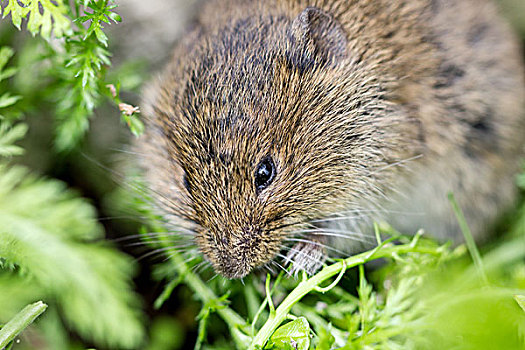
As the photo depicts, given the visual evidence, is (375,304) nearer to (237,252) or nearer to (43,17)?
(237,252)

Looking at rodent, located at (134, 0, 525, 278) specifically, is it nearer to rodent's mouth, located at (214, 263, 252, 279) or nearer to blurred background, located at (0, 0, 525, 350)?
rodent's mouth, located at (214, 263, 252, 279)

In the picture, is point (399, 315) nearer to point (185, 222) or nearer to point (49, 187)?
point (185, 222)

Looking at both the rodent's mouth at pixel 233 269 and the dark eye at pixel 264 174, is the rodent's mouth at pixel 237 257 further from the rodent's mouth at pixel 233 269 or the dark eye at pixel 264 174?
the dark eye at pixel 264 174

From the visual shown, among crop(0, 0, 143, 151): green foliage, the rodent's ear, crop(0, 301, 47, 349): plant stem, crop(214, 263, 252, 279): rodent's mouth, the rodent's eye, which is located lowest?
crop(214, 263, 252, 279): rodent's mouth

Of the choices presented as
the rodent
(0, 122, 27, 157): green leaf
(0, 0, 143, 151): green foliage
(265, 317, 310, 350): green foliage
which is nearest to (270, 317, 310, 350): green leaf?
(265, 317, 310, 350): green foliage

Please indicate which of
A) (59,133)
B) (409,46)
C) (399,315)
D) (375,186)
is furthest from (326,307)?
(59,133)

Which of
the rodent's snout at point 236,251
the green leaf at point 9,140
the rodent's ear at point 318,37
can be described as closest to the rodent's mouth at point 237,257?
the rodent's snout at point 236,251

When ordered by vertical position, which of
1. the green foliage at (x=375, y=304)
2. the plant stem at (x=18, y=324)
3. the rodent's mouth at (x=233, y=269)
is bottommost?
the green foliage at (x=375, y=304)
